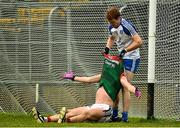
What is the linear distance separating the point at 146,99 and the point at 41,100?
6.53ft

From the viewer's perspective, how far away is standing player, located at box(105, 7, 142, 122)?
1105cm

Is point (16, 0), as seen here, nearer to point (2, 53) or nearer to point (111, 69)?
point (2, 53)

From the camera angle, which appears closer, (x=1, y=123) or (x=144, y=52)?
(x=1, y=123)

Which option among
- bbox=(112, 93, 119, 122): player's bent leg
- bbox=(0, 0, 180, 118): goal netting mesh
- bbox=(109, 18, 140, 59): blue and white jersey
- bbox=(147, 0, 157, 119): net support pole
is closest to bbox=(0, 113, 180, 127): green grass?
bbox=(112, 93, 119, 122): player's bent leg

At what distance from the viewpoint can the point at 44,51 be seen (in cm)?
1314

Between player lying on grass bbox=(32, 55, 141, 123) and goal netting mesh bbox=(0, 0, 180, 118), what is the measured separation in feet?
4.56

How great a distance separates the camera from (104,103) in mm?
10977

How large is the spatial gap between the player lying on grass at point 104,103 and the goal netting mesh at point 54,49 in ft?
4.56

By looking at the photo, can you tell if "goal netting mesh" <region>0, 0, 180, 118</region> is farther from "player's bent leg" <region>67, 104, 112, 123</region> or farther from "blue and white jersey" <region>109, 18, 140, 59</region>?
"player's bent leg" <region>67, 104, 112, 123</region>

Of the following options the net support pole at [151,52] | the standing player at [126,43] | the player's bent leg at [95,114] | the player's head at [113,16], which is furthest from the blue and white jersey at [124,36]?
the player's bent leg at [95,114]

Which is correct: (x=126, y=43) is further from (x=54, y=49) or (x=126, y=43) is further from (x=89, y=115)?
(x=54, y=49)

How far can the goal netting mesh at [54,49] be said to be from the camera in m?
12.7

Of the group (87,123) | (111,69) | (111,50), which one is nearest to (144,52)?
(111,50)

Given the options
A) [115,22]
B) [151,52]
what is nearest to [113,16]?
[115,22]
